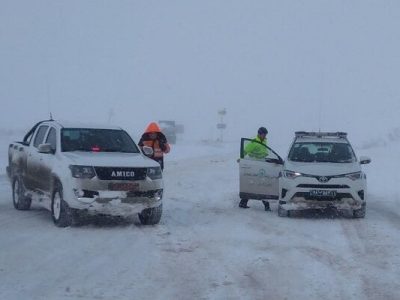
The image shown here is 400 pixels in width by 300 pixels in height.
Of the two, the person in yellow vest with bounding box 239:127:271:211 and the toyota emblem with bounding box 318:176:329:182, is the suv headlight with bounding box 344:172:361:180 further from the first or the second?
the person in yellow vest with bounding box 239:127:271:211

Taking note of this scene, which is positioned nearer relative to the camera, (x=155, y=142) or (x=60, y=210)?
(x=60, y=210)

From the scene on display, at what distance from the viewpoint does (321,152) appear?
13.8 metres

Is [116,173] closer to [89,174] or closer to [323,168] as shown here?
[89,174]

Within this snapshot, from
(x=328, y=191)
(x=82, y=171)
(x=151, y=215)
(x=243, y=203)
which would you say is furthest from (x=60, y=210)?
(x=328, y=191)

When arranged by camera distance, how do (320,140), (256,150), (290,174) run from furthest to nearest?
(256,150) → (320,140) → (290,174)

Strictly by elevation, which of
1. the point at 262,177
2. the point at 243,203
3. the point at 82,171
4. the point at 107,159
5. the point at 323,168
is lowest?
the point at 243,203

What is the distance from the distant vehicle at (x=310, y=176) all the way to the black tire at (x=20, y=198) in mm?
4210

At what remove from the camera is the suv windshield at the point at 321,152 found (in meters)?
13.7

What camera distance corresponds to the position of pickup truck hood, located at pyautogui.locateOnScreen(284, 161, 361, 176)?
1270 centimetres

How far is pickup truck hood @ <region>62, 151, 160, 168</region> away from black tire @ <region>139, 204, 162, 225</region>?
72 centimetres

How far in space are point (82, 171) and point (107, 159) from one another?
54cm

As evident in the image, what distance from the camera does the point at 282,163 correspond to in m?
13.7

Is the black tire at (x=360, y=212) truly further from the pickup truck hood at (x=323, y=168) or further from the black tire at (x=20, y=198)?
the black tire at (x=20, y=198)

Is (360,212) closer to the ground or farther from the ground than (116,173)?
closer to the ground
